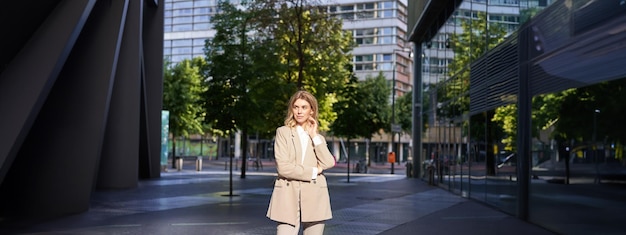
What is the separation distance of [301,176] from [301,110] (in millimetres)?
514

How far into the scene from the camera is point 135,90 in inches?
852

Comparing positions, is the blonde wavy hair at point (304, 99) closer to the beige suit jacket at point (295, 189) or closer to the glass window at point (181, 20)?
the beige suit jacket at point (295, 189)

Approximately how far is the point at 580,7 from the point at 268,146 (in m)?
75.7

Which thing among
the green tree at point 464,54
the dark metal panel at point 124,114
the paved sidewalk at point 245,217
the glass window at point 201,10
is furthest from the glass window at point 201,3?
the paved sidewalk at point 245,217

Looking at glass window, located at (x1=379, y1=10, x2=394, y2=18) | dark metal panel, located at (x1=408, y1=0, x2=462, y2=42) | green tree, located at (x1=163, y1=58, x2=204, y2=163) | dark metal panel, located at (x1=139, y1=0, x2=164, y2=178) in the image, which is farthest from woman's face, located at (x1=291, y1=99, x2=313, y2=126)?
glass window, located at (x1=379, y1=10, x2=394, y2=18)

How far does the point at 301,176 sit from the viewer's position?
194 inches

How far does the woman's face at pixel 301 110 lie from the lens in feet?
16.5

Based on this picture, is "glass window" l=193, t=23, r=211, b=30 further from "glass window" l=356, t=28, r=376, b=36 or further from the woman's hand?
the woman's hand

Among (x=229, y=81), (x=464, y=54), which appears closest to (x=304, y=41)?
(x=229, y=81)

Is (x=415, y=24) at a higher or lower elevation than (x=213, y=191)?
higher

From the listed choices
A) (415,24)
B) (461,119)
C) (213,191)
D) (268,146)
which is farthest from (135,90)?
(268,146)

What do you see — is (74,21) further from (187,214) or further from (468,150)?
(468,150)

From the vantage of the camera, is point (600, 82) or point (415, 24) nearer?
point (600, 82)

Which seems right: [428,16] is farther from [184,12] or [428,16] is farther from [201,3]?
[184,12]
